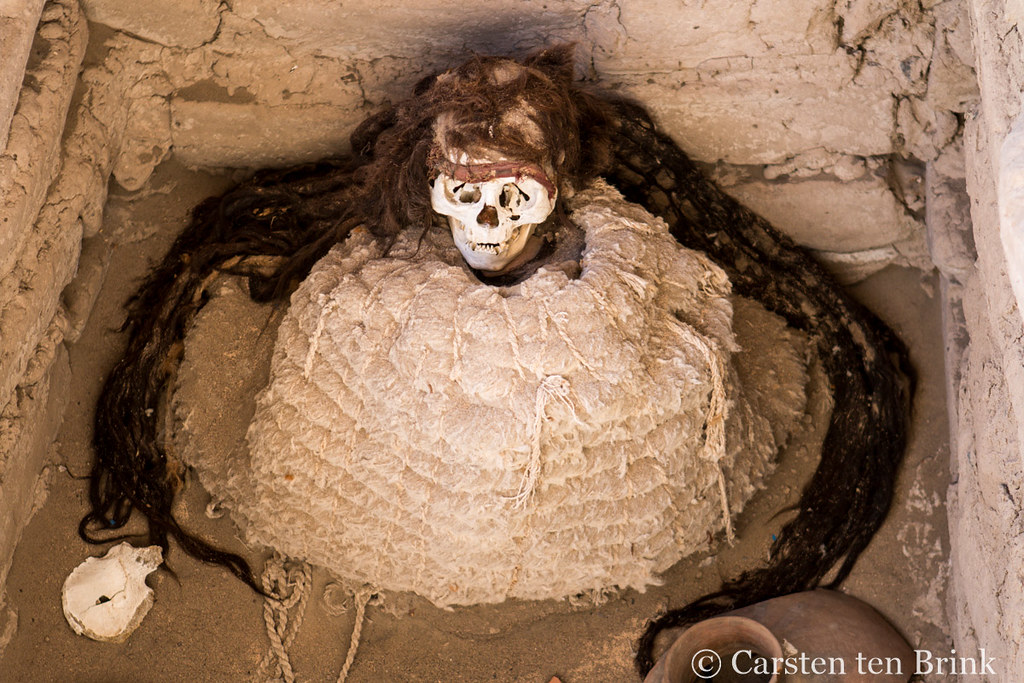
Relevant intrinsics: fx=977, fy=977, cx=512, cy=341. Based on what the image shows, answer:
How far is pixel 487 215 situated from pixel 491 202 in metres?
0.03

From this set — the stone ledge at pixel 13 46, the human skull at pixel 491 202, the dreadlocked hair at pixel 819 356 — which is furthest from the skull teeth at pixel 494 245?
the stone ledge at pixel 13 46

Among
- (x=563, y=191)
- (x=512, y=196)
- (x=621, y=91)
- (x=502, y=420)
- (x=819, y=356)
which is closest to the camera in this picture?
(x=502, y=420)

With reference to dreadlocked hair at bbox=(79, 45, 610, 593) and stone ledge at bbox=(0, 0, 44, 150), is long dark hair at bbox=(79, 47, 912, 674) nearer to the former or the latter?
dreadlocked hair at bbox=(79, 45, 610, 593)

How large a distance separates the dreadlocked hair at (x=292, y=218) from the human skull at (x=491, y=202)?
0.05 meters

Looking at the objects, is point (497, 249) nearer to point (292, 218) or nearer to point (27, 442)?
point (292, 218)

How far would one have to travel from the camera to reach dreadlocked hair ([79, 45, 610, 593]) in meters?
2.03

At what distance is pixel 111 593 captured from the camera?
216 cm

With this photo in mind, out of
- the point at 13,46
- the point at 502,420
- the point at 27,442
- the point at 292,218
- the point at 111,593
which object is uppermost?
the point at 13,46

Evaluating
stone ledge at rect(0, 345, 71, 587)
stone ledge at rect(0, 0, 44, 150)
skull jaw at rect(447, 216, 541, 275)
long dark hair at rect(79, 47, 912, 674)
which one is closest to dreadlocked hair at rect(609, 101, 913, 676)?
long dark hair at rect(79, 47, 912, 674)

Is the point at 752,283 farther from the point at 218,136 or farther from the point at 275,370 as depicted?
the point at 218,136

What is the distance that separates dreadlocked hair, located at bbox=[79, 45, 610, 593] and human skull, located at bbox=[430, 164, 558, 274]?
50mm

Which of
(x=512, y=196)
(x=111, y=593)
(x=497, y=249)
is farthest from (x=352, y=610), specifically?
(x=512, y=196)

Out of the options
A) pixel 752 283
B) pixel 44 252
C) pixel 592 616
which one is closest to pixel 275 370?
pixel 44 252

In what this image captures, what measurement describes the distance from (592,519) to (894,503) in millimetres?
823
